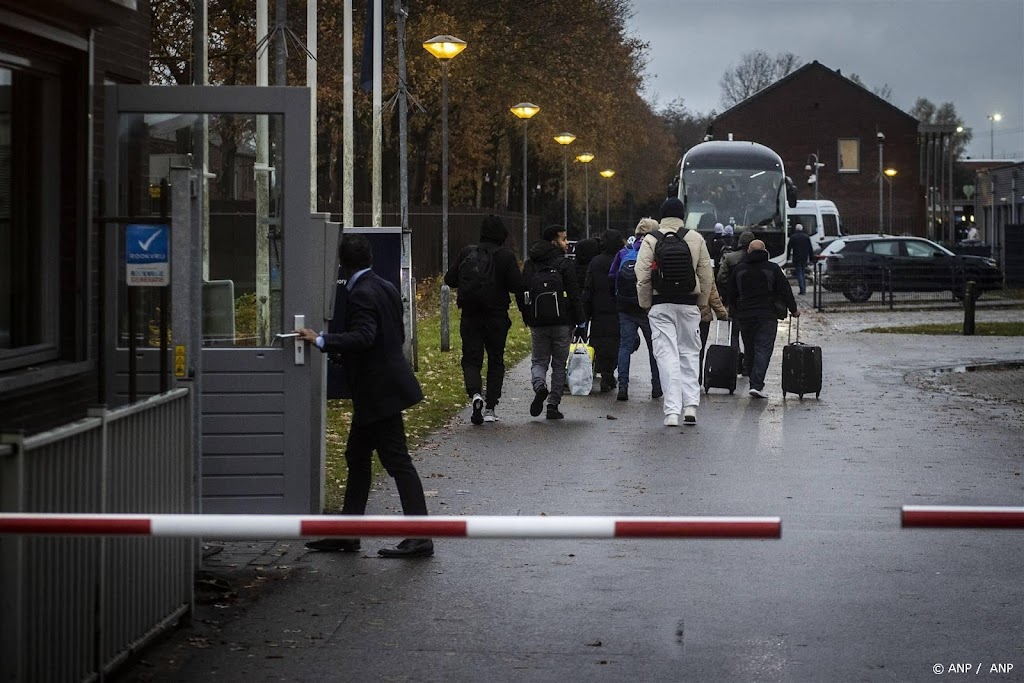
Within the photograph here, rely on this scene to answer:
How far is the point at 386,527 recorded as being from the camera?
420 centimetres

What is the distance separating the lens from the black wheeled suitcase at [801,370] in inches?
647

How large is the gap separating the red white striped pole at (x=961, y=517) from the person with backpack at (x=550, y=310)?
32.7 ft

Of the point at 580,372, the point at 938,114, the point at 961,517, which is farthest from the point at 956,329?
the point at 938,114

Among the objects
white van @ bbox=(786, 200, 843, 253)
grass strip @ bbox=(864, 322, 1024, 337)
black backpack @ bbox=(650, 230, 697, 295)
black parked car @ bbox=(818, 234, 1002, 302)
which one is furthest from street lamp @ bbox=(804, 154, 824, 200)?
black backpack @ bbox=(650, 230, 697, 295)

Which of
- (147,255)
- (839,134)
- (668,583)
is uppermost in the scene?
(839,134)

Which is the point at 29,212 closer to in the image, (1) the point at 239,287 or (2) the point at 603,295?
(1) the point at 239,287

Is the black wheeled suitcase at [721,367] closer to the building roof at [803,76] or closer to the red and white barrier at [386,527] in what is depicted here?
the red and white barrier at [386,527]

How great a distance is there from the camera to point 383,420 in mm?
8086

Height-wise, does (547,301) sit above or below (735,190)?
below

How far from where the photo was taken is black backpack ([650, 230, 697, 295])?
13.8m

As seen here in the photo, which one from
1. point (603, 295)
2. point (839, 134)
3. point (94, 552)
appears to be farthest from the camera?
point (839, 134)

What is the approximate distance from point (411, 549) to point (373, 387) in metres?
0.83

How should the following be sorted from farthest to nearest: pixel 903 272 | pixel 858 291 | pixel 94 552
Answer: pixel 858 291, pixel 903 272, pixel 94 552

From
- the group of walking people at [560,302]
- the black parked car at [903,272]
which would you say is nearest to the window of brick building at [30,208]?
the group of walking people at [560,302]
